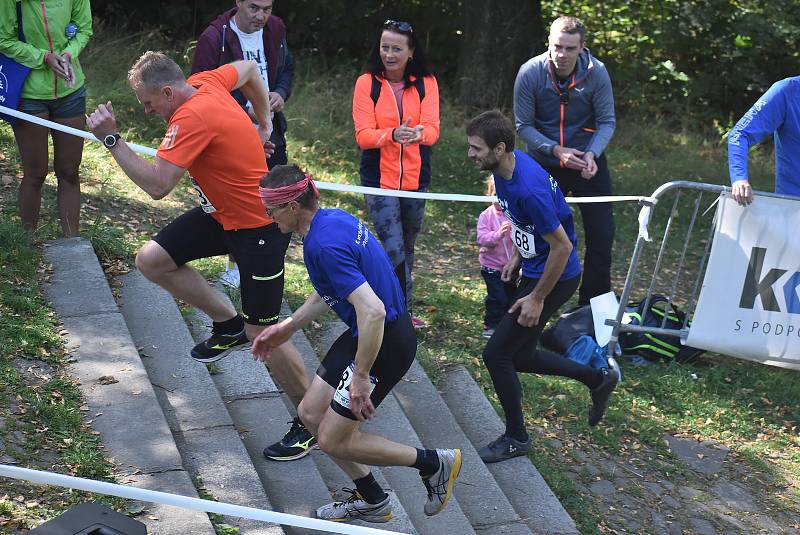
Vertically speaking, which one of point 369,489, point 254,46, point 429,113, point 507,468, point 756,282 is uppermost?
point 254,46

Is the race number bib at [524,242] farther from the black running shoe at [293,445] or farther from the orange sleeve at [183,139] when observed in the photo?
the orange sleeve at [183,139]

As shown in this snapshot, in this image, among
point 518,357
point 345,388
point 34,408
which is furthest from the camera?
point 518,357

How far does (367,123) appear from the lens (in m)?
6.57

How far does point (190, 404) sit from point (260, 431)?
0.41m

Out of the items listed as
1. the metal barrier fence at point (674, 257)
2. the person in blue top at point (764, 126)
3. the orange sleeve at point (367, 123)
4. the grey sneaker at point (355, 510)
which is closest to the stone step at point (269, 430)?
the grey sneaker at point (355, 510)

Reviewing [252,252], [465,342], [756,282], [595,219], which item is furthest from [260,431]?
[756,282]

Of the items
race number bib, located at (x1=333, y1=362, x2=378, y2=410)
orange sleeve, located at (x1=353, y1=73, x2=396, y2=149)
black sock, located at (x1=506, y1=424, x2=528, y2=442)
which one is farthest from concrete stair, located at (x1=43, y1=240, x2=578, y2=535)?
orange sleeve, located at (x1=353, y1=73, x2=396, y2=149)

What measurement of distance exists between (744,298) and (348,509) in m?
3.38

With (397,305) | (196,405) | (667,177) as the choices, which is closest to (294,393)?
A: (196,405)

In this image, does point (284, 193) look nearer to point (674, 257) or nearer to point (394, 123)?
point (394, 123)

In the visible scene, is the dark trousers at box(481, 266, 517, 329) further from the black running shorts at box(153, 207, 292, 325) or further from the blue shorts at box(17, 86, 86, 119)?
Answer: the blue shorts at box(17, 86, 86, 119)

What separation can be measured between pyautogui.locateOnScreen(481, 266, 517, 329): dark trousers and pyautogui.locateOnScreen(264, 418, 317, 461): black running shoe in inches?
93.4

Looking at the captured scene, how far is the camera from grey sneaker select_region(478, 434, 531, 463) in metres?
5.83

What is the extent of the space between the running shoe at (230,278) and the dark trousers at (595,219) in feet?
7.91
